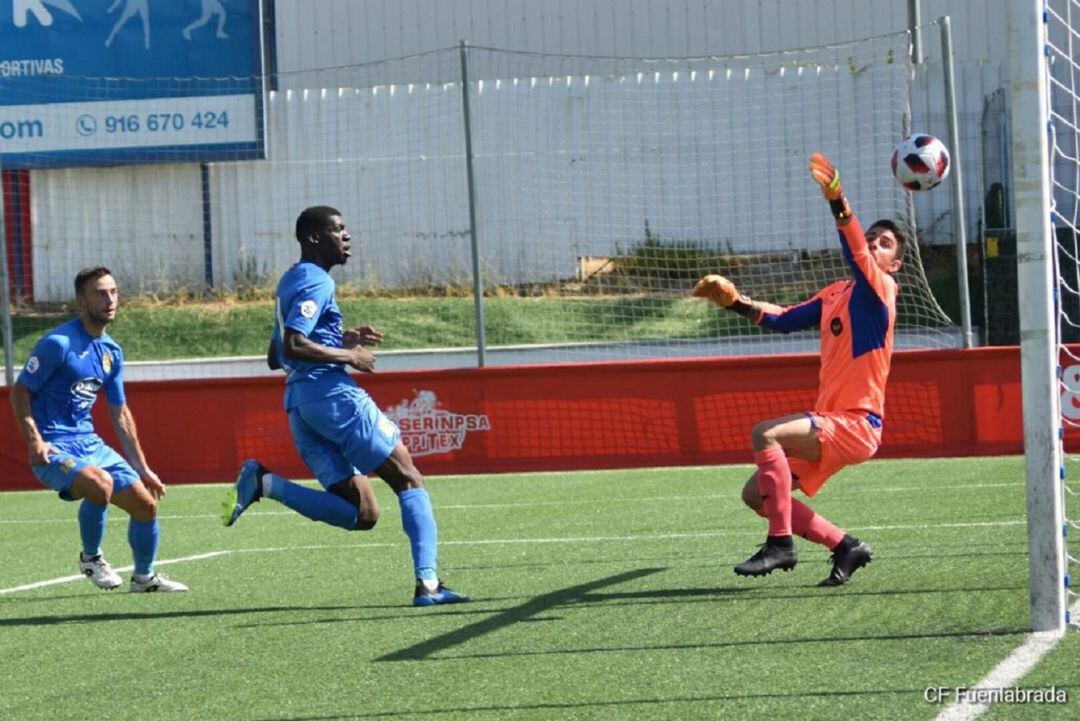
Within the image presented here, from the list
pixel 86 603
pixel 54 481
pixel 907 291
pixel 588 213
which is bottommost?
pixel 86 603

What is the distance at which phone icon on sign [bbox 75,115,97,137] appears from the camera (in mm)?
24438

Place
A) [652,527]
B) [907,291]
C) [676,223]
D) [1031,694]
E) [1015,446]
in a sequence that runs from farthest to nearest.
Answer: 1. [676,223]
2. [907,291]
3. [1015,446]
4. [652,527]
5. [1031,694]

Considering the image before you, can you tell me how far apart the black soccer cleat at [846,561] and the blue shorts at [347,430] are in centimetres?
217

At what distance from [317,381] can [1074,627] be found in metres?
3.64

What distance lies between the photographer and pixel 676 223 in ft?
63.0

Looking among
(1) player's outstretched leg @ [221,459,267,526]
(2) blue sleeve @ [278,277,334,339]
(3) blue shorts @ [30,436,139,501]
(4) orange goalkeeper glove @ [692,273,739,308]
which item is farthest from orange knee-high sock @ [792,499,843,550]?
(3) blue shorts @ [30,436,139,501]

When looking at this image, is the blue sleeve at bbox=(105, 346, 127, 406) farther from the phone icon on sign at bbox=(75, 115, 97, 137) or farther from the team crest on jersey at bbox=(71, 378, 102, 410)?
the phone icon on sign at bbox=(75, 115, 97, 137)

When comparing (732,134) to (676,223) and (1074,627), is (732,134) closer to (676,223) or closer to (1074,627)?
(676,223)

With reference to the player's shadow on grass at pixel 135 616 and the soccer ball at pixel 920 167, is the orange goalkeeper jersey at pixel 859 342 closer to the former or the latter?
the soccer ball at pixel 920 167

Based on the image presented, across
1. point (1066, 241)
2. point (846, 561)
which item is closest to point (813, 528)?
point (846, 561)

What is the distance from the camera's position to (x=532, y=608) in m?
7.19

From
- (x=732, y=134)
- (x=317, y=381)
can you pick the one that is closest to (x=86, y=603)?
(x=317, y=381)

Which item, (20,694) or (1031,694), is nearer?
(1031,694)

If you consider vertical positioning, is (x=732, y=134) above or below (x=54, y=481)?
above
